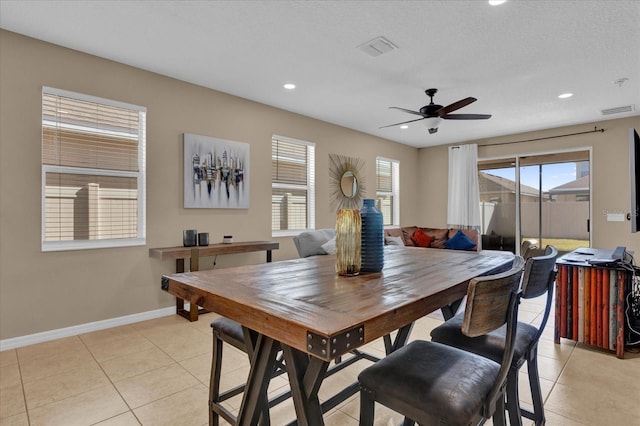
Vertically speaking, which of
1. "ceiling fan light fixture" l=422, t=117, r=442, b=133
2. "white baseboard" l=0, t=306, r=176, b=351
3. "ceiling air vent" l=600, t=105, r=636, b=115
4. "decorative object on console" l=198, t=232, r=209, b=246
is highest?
"ceiling air vent" l=600, t=105, r=636, b=115

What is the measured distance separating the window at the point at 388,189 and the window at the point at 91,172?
4292 mm

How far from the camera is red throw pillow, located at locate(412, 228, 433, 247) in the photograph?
5883 millimetres

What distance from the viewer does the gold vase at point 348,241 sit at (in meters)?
1.48

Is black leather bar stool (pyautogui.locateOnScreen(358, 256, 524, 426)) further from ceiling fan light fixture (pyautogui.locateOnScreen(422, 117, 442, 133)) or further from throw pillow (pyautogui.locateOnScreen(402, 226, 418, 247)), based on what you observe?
throw pillow (pyautogui.locateOnScreen(402, 226, 418, 247))

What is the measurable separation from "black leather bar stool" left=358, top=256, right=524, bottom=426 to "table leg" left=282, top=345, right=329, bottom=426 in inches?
7.3

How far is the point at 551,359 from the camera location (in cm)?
259

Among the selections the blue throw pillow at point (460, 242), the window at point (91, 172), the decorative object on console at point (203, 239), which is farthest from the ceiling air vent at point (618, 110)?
the window at point (91, 172)

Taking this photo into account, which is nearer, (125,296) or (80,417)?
(80,417)

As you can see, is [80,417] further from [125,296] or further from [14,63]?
[14,63]

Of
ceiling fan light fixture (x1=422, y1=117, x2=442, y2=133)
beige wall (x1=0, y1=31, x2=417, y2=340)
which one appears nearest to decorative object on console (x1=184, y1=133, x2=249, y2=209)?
beige wall (x1=0, y1=31, x2=417, y2=340)

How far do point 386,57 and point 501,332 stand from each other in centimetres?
261

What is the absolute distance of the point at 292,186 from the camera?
5004 millimetres

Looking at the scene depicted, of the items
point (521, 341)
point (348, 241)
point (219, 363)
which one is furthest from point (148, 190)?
point (521, 341)

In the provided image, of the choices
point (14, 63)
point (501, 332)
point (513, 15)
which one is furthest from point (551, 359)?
point (14, 63)
